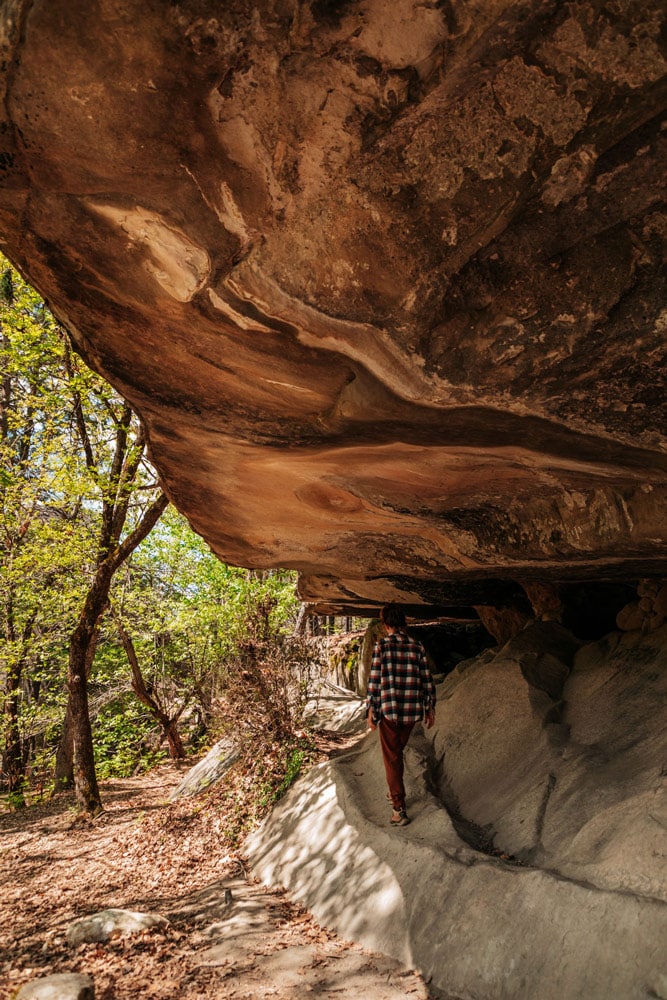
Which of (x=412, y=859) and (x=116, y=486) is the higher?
(x=116, y=486)

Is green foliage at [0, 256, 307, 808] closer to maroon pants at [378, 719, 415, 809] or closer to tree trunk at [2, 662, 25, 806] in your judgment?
tree trunk at [2, 662, 25, 806]

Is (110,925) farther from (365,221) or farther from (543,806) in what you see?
(365,221)

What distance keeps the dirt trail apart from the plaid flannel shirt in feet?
4.96

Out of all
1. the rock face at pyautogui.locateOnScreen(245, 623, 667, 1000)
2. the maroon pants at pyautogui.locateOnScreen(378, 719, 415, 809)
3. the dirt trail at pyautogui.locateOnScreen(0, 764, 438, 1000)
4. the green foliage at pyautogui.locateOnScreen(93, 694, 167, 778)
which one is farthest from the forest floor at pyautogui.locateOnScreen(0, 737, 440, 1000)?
the green foliage at pyautogui.locateOnScreen(93, 694, 167, 778)

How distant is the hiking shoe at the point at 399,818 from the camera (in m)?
4.56

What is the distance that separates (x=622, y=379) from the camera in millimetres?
2812

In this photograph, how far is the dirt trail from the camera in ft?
11.6

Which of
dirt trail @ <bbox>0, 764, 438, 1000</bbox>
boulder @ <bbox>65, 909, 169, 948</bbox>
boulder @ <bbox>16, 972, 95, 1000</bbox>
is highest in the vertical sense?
boulder @ <bbox>16, 972, 95, 1000</bbox>

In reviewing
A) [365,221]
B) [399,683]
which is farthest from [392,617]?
[365,221]

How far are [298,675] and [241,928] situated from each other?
3992 millimetres

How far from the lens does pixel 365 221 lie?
7.99ft

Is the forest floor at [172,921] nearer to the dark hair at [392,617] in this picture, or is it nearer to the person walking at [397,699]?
the person walking at [397,699]

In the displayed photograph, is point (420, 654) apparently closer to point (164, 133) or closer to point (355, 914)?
point (355, 914)

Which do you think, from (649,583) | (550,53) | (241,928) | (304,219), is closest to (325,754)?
(241,928)
